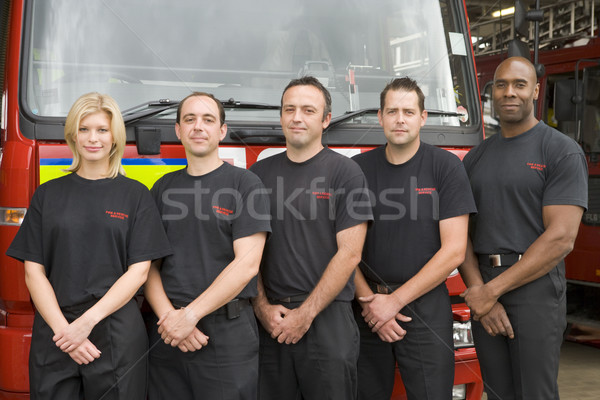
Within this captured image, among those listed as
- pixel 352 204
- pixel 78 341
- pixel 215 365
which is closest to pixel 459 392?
pixel 352 204

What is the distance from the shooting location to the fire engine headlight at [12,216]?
10.1 feet

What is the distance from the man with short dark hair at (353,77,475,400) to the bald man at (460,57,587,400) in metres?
0.15

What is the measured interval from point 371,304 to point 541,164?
1.01 m

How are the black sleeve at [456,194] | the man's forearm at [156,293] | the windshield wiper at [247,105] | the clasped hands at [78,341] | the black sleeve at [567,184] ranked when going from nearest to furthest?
the clasped hands at [78,341], the man's forearm at [156,293], the black sleeve at [567,184], the black sleeve at [456,194], the windshield wiper at [247,105]

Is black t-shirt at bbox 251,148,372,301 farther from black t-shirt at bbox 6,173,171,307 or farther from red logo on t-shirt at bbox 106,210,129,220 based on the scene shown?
red logo on t-shirt at bbox 106,210,129,220

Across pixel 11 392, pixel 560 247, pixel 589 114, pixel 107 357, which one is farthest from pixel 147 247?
pixel 589 114

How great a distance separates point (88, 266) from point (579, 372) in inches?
187

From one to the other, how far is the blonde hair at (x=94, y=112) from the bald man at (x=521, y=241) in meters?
1.65

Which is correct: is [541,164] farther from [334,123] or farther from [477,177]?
[334,123]

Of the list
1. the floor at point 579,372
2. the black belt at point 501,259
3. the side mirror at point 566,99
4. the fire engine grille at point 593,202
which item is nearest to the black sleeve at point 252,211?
the black belt at point 501,259

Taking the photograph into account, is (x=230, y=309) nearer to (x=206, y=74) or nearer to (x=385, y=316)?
(x=385, y=316)

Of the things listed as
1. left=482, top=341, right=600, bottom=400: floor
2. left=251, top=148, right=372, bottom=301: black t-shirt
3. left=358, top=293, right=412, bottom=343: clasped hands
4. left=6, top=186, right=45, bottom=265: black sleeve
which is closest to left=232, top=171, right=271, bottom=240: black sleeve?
left=251, top=148, right=372, bottom=301: black t-shirt

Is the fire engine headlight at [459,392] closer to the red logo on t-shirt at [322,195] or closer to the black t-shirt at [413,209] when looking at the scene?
the black t-shirt at [413,209]

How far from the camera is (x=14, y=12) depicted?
3307 mm
